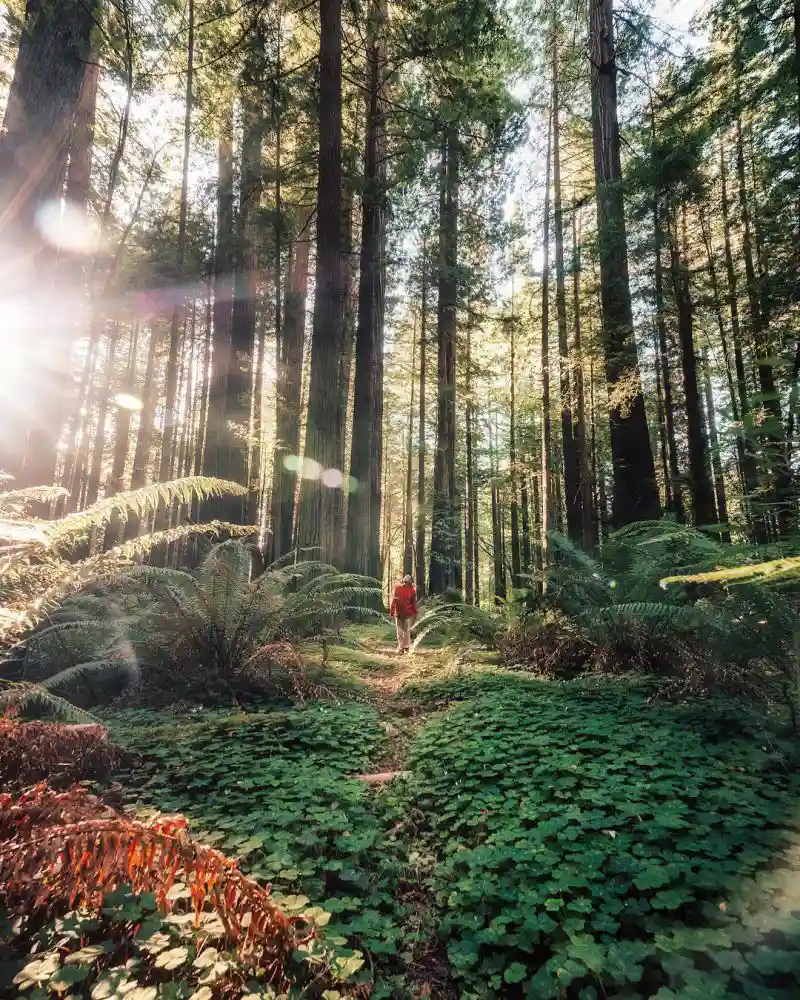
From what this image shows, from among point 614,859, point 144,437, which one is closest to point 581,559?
point 614,859

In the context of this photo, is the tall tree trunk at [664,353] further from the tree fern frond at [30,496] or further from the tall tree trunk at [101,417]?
the tall tree trunk at [101,417]


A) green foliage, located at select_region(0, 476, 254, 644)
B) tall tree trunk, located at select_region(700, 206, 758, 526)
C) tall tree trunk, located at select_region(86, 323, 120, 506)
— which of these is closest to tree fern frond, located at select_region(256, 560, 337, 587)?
green foliage, located at select_region(0, 476, 254, 644)

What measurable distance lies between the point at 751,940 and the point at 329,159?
29.4 ft

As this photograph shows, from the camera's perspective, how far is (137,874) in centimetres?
159

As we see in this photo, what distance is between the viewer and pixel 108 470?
110 feet

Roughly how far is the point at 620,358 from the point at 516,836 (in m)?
7.97

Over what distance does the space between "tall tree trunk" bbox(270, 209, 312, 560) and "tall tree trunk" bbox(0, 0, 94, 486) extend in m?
3.82

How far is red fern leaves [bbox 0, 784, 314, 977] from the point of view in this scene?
5.10ft

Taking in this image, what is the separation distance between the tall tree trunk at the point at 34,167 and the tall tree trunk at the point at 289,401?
3819 millimetres

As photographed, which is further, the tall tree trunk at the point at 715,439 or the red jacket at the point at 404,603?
the tall tree trunk at the point at 715,439

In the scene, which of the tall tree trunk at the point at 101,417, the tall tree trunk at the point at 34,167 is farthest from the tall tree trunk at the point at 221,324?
the tall tree trunk at the point at 101,417

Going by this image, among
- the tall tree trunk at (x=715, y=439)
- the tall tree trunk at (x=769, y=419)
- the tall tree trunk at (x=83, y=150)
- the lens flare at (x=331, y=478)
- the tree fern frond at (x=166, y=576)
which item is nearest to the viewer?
the tall tree trunk at (x=769, y=419)

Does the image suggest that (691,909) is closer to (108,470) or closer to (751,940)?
(751,940)

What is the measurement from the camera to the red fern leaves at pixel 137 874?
1.56 meters
